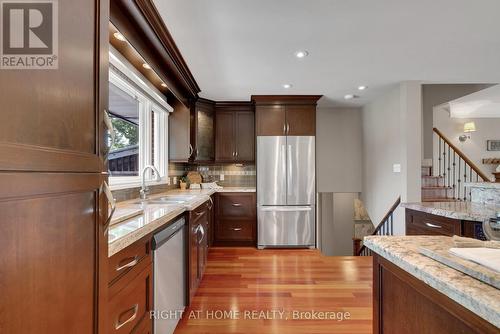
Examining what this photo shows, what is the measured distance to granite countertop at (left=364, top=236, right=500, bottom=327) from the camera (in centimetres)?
55

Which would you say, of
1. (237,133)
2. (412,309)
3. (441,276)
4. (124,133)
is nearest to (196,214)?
(124,133)

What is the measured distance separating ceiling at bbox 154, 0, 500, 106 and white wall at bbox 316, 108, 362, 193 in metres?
1.39

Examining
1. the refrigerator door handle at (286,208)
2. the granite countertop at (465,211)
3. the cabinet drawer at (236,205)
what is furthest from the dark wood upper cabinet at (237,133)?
the granite countertop at (465,211)

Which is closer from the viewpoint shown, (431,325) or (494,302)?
(494,302)

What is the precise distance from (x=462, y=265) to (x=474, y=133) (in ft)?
27.5

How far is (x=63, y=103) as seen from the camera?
687 millimetres

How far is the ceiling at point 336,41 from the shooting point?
1910 millimetres

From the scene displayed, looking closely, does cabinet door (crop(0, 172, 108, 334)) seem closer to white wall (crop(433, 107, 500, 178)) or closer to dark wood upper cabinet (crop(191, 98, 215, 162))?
dark wood upper cabinet (crop(191, 98, 215, 162))

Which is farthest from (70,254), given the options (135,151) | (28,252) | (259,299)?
(135,151)

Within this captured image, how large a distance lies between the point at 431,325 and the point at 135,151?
292cm

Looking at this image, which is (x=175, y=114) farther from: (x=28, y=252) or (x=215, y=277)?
(x=28, y=252)

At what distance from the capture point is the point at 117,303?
110 cm

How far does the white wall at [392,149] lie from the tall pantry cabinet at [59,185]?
3.54 metres

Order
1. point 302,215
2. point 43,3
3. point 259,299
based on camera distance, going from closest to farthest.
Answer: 1. point 43,3
2. point 259,299
3. point 302,215
